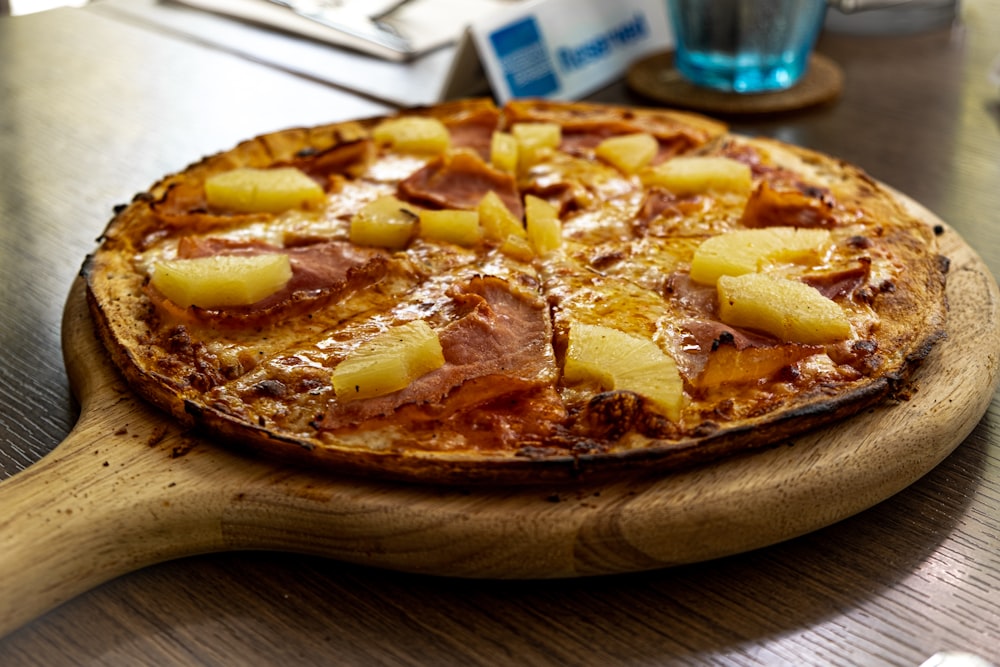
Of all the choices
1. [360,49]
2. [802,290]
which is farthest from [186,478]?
[360,49]

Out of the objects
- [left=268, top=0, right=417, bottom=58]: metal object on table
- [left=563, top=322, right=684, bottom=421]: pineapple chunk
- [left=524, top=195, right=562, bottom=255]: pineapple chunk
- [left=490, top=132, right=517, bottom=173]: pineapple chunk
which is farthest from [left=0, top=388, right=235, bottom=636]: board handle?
[left=268, top=0, right=417, bottom=58]: metal object on table

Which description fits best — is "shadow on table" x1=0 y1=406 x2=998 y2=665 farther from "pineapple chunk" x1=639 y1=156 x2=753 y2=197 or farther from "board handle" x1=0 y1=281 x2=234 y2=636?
"pineapple chunk" x1=639 y1=156 x2=753 y2=197

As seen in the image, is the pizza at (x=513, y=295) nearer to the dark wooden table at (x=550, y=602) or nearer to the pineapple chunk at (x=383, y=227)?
the pineapple chunk at (x=383, y=227)

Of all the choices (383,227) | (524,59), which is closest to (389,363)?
(383,227)

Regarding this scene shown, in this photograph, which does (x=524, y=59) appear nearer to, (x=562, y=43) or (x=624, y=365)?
(x=562, y=43)

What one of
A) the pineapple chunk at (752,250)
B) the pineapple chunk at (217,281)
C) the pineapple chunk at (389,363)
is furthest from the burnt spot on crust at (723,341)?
the pineapple chunk at (217,281)

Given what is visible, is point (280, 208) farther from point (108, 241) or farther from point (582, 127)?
point (582, 127)
